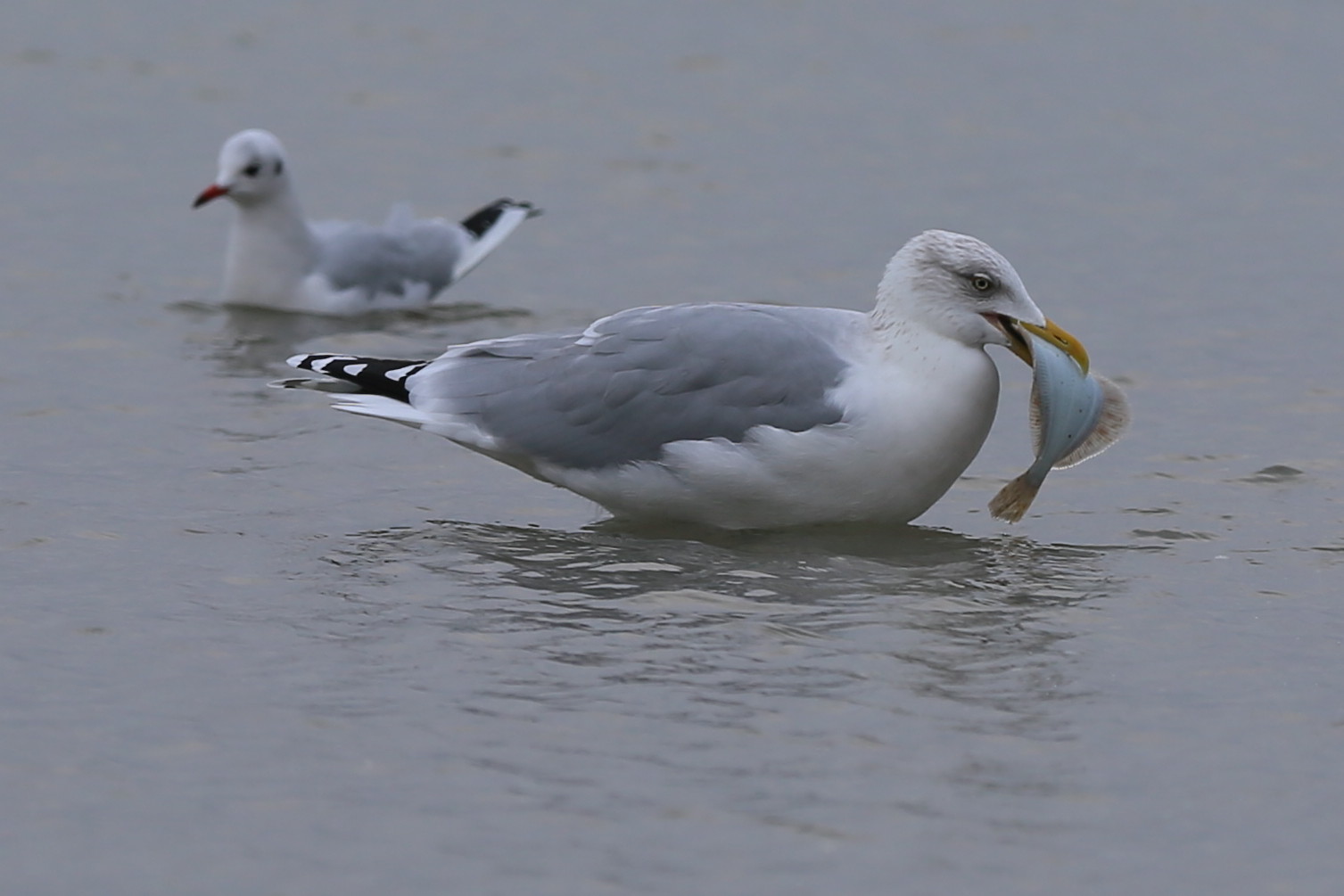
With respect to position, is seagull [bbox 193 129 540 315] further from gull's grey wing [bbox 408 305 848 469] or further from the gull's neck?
gull's grey wing [bbox 408 305 848 469]

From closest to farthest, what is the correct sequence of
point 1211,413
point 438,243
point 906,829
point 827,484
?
point 906,829 < point 827,484 < point 1211,413 < point 438,243

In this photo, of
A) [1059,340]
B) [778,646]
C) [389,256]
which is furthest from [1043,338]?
[389,256]

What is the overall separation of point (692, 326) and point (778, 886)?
299 cm

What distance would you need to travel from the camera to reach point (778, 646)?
20.0 feet

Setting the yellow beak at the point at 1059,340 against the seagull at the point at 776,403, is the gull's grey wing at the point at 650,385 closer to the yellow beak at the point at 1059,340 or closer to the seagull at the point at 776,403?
the seagull at the point at 776,403

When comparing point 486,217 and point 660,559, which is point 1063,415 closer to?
point 660,559

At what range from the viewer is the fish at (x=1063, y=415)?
7.01 m

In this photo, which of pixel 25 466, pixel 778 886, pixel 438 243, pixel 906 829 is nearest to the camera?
pixel 778 886

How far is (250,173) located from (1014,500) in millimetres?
5859

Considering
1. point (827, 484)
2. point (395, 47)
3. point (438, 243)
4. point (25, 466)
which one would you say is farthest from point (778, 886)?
point (395, 47)

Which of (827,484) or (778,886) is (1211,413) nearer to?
(827,484)

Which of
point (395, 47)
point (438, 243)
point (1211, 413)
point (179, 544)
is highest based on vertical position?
point (395, 47)

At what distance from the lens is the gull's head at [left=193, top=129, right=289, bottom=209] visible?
11617 millimetres

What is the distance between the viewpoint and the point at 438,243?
38.8 ft
